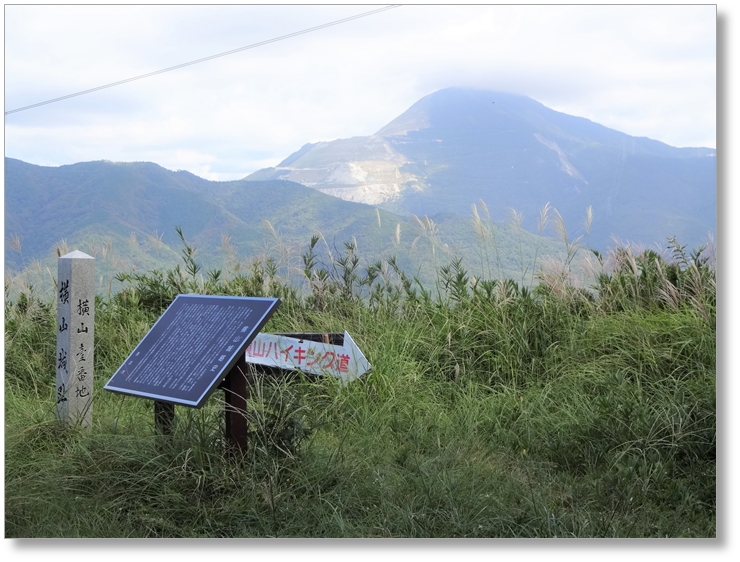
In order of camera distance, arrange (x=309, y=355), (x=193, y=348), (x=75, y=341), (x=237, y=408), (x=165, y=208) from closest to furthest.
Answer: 1. (x=237, y=408)
2. (x=193, y=348)
3. (x=75, y=341)
4. (x=309, y=355)
5. (x=165, y=208)

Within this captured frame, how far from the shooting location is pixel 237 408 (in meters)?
3.07

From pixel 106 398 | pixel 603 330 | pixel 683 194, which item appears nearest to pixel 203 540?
pixel 106 398

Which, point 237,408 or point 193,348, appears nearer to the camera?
point 237,408

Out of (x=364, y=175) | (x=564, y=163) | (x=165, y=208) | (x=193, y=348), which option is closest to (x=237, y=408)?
(x=193, y=348)

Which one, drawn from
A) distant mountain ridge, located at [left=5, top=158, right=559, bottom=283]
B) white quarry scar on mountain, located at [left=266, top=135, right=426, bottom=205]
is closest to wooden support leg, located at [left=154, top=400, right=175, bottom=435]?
distant mountain ridge, located at [left=5, top=158, right=559, bottom=283]

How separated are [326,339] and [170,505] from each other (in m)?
1.50

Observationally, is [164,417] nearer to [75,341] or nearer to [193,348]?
[193,348]

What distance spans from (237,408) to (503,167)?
73.8ft

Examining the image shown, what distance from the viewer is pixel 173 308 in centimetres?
365

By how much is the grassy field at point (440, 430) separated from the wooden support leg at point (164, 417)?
0.10 meters

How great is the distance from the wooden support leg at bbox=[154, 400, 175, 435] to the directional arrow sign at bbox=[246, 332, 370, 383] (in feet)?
2.99

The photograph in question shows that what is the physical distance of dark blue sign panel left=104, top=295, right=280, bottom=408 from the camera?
3068mm

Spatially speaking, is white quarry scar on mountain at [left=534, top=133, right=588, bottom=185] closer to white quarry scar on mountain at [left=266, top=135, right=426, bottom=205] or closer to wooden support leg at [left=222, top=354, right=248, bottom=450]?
white quarry scar on mountain at [left=266, top=135, right=426, bottom=205]

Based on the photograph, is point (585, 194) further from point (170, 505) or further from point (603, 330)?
point (170, 505)
